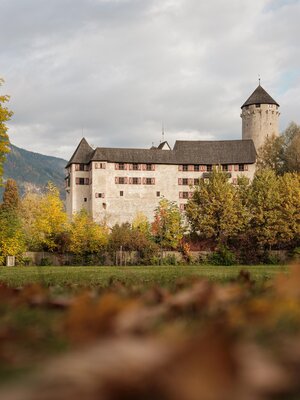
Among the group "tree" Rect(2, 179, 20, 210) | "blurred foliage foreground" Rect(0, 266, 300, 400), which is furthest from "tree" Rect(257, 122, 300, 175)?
"blurred foliage foreground" Rect(0, 266, 300, 400)

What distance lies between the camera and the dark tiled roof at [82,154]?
287 feet

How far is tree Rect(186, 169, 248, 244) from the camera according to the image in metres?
59.8

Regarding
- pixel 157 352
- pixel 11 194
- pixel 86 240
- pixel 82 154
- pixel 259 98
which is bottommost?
pixel 157 352

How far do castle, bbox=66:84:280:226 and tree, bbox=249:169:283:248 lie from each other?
76.7 ft

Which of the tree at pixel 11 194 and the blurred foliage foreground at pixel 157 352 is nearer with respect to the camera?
the blurred foliage foreground at pixel 157 352

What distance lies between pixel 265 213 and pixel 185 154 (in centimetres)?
3343

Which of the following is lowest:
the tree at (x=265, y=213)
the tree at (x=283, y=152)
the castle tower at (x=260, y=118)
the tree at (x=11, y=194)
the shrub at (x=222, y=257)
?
the shrub at (x=222, y=257)

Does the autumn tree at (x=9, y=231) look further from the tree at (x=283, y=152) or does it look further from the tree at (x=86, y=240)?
the tree at (x=283, y=152)

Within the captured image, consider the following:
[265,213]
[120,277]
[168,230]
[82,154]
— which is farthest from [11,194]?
[120,277]

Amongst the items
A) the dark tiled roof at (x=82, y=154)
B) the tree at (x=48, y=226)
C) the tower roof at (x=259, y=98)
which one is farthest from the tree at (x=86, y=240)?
the tower roof at (x=259, y=98)

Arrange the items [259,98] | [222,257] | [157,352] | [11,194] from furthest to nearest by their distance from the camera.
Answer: [259,98] → [11,194] → [222,257] → [157,352]

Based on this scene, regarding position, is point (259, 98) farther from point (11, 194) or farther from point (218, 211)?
point (11, 194)

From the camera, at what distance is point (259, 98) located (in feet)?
319

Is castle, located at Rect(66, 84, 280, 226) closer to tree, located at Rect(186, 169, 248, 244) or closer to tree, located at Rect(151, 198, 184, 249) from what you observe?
tree, located at Rect(151, 198, 184, 249)
